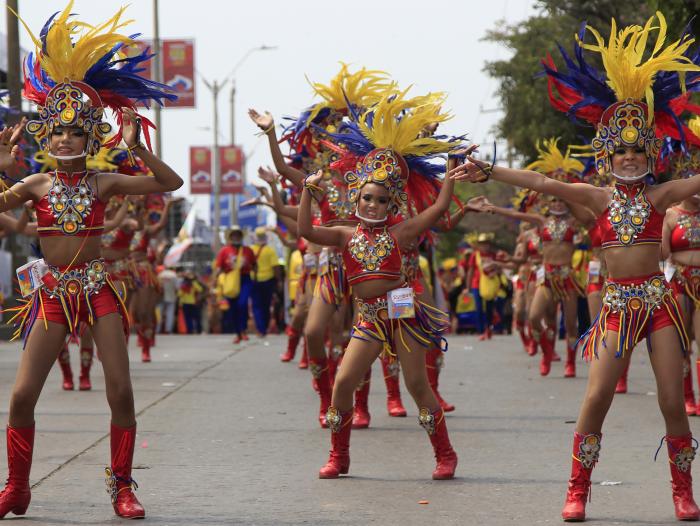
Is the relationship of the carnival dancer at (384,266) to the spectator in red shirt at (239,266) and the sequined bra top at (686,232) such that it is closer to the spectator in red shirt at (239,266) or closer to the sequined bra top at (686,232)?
the sequined bra top at (686,232)

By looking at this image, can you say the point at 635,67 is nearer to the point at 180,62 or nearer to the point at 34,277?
the point at 34,277

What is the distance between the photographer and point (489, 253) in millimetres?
25625

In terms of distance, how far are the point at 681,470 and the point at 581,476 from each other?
522 millimetres

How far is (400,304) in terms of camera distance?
8570 mm

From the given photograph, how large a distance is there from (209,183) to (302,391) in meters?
31.7

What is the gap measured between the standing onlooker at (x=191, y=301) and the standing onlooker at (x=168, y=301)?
214 mm

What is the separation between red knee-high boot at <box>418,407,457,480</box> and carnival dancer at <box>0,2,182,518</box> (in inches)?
77.2

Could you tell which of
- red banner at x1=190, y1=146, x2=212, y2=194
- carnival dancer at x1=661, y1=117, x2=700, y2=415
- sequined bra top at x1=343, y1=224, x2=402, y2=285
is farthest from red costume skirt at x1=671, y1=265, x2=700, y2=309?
red banner at x1=190, y1=146, x2=212, y2=194

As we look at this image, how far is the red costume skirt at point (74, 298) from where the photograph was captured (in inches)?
286

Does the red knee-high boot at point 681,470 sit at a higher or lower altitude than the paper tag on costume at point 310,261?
lower

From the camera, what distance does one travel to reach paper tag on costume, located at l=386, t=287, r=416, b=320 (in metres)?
8.55

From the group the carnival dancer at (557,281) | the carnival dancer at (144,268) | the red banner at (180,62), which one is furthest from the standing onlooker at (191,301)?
the carnival dancer at (557,281)

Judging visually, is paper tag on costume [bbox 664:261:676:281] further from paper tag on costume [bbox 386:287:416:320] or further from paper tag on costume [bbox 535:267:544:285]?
paper tag on costume [bbox 535:267:544:285]

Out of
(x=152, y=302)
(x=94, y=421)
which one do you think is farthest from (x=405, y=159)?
(x=152, y=302)
